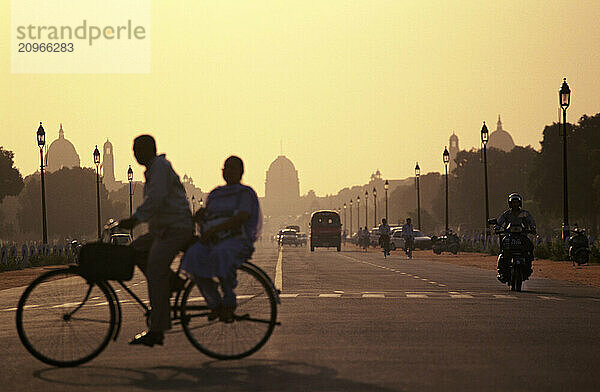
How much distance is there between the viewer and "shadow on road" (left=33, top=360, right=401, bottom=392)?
27.6ft

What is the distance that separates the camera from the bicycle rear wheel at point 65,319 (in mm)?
9773

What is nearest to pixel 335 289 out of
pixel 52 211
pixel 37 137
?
pixel 37 137

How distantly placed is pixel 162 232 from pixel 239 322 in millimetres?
1074

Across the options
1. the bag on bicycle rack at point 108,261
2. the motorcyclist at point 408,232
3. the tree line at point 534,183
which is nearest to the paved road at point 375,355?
the bag on bicycle rack at point 108,261

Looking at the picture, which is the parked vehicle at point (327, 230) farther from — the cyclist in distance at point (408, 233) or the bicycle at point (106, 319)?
the bicycle at point (106, 319)

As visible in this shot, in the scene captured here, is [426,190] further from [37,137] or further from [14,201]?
[37,137]

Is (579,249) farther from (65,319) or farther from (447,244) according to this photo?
(65,319)

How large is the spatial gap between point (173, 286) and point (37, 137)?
43.1 meters

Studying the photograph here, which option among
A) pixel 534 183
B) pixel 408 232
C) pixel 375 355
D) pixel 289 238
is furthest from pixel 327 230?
pixel 375 355

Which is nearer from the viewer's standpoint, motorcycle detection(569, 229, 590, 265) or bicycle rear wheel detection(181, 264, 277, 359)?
bicycle rear wheel detection(181, 264, 277, 359)

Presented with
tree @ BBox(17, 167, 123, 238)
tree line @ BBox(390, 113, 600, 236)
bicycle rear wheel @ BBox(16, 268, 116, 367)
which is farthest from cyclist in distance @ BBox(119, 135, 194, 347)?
tree @ BBox(17, 167, 123, 238)

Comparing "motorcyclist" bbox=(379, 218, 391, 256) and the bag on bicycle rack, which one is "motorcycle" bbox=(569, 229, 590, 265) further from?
the bag on bicycle rack

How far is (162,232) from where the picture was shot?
9.74 metres

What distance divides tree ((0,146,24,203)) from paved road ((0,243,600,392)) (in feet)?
269
